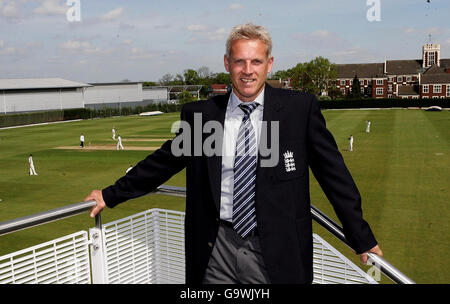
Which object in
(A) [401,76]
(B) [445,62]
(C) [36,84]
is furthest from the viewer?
(B) [445,62]

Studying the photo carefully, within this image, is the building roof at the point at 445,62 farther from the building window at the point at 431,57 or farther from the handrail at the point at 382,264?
the handrail at the point at 382,264

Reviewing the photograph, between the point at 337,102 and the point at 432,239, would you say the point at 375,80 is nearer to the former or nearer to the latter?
the point at 337,102

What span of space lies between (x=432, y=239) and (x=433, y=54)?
111 meters

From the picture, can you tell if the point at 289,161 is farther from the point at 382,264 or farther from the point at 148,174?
the point at 148,174

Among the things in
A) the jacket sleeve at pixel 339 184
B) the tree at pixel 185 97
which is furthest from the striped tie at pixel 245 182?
the tree at pixel 185 97

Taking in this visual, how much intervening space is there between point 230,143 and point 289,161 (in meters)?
0.36

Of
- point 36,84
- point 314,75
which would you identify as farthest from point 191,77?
point 36,84

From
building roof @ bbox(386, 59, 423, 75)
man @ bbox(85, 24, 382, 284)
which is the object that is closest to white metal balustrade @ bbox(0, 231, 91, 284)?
man @ bbox(85, 24, 382, 284)

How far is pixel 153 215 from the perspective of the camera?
3926 mm

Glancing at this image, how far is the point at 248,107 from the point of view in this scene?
2.39m

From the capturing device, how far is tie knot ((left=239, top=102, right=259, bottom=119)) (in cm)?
238

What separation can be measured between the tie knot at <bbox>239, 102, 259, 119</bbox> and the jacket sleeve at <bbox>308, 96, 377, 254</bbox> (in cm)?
32

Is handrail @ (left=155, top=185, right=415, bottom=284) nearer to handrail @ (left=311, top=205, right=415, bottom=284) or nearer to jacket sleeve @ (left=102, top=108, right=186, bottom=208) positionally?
handrail @ (left=311, top=205, right=415, bottom=284)

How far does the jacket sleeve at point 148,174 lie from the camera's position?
2717 millimetres
